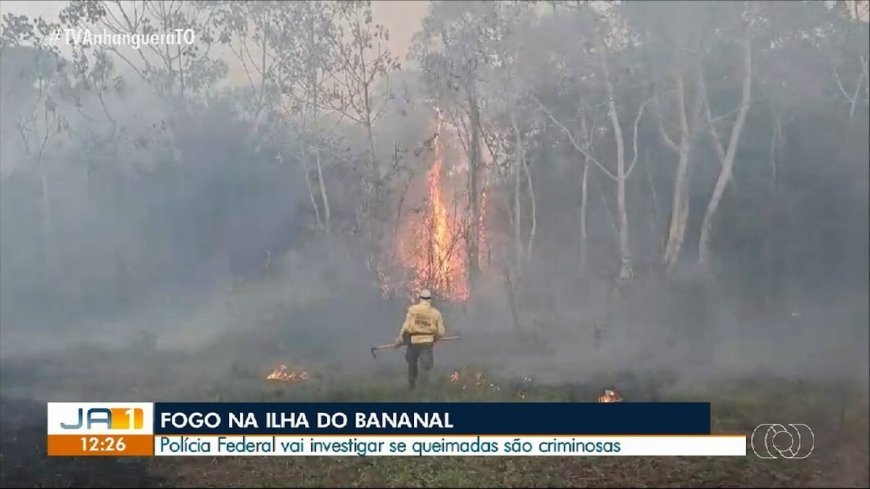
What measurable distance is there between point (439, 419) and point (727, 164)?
8.18 feet

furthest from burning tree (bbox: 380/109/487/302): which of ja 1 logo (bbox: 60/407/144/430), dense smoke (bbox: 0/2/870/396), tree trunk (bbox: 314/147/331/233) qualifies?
ja 1 logo (bbox: 60/407/144/430)

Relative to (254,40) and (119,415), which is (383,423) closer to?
(119,415)

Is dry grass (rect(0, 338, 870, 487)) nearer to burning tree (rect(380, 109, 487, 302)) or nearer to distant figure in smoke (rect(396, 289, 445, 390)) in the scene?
distant figure in smoke (rect(396, 289, 445, 390))

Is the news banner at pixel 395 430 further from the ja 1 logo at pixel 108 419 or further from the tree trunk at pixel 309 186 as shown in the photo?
the tree trunk at pixel 309 186

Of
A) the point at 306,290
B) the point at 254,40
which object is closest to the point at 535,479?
the point at 306,290

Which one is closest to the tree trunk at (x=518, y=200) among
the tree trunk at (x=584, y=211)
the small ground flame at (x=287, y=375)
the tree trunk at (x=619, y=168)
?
the tree trunk at (x=584, y=211)

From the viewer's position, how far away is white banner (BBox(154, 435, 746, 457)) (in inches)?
168

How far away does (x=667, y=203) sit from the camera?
4.46 m

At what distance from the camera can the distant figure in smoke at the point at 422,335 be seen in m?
4.56

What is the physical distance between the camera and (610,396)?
174 inches

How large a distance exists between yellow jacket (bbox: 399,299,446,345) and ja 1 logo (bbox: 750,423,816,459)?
2107mm

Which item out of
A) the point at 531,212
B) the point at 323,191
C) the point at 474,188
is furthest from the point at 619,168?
the point at 323,191

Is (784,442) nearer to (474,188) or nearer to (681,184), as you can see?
(681,184)

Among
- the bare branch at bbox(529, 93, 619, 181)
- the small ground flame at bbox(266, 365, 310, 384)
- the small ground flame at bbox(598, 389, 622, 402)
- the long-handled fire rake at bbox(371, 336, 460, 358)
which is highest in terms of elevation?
the bare branch at bbox(529, 93, 619, 181)
